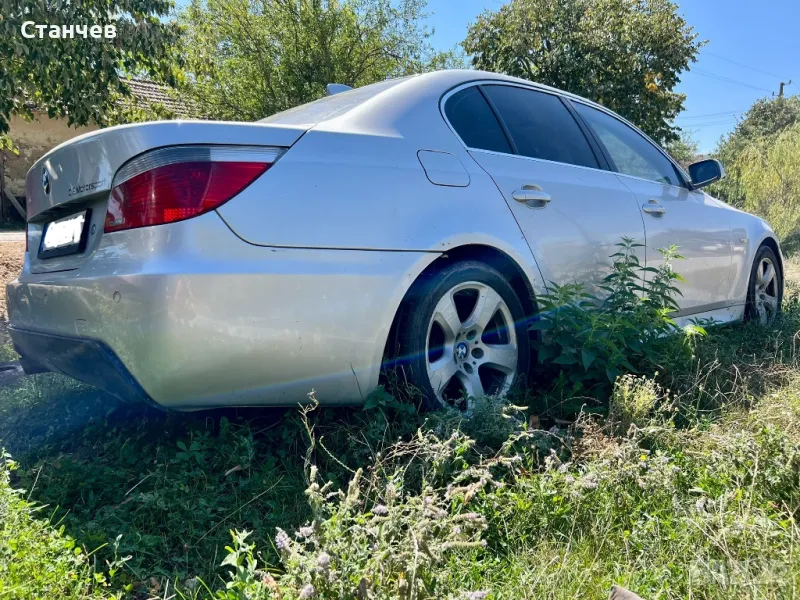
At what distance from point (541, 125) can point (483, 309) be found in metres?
1.27

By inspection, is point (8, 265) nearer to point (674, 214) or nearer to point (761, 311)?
point (674, 214)

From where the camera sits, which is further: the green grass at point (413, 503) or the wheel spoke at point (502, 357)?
the wheel spoke at point (502, 357)

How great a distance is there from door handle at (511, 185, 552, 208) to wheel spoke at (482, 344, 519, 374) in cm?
68

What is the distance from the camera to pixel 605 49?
13.1 m

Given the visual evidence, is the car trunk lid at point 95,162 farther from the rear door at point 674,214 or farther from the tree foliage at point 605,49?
the tree foliage at point 605,49

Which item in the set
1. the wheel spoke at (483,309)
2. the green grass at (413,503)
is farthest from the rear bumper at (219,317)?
the wheel spoke at (483,309)

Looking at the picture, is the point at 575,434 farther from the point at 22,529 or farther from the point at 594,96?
the point at 594,96

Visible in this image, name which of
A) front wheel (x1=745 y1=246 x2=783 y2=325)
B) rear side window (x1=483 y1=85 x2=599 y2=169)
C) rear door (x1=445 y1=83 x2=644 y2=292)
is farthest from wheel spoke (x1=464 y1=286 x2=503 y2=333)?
front wheel (x1=745 y1=246 x2=783 y2=325)

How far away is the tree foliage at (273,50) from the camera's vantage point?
37.6 ft

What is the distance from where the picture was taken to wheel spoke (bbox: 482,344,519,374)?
8.30ft

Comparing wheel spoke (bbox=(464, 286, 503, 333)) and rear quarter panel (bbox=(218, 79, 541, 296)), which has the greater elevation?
rear quarter panel (bbox=(218, 79, 541, 296))

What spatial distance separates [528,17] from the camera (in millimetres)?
13523

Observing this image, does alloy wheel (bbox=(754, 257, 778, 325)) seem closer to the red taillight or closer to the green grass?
the green grass

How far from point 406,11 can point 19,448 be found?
12.8 m
